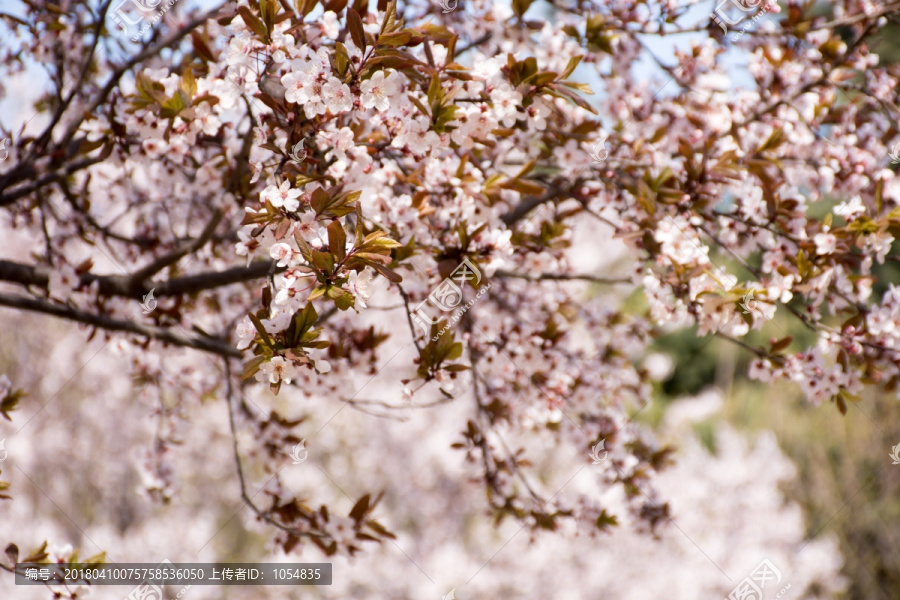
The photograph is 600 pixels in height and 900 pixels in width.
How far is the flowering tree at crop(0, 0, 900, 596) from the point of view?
1.60m

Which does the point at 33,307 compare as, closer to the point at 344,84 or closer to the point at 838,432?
the point at 344,84

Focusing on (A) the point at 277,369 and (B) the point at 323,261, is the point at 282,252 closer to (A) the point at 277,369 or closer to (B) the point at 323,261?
(B) the point at 323,261

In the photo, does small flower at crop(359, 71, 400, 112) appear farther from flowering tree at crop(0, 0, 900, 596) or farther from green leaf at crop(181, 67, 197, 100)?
green leaf at crop(181, 67, 197, 100)

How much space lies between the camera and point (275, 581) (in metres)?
5.32

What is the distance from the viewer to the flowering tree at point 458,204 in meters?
1.60

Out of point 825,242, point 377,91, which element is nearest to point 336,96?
point 377,91

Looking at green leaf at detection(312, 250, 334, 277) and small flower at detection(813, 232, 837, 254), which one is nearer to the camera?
green leaf at detection(312, 250, 334, 277)

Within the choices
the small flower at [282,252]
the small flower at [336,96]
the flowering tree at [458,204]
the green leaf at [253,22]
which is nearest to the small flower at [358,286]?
the flowering tree at [458,204]

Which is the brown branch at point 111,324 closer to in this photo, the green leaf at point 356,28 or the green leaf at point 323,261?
the green leaf at point 323,261

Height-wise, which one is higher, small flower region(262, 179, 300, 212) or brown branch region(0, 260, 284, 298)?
brown branch region(0, 260, 284, 298)

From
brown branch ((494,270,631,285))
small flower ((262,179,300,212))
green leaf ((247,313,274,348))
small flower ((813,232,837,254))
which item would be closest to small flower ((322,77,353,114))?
small flower ((262,179,300,212))

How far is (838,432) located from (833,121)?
5.06m

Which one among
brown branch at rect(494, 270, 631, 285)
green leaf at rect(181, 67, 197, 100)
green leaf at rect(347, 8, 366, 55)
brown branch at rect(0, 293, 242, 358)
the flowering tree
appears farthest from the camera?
brown branch at rect(494, 270, 631, 285)

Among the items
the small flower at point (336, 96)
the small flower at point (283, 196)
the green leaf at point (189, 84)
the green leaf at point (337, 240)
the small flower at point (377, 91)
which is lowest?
the green leaf at point (337, 240)
